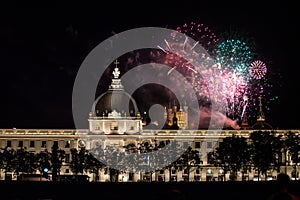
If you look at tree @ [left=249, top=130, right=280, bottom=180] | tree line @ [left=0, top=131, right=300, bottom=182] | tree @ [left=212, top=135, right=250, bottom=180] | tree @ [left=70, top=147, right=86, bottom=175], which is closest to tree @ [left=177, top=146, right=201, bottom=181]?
tree line @ [left=0, top=131, right=300, bottom=182]

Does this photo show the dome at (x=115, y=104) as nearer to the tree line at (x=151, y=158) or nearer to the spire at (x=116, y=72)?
the spire at (x=116, y=72)

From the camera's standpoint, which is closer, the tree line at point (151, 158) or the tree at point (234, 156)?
the tree at point (234, 156)

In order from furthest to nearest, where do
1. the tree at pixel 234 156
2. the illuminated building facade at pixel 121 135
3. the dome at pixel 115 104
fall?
the dome at pixel 115 104
the illuminated building facade at pixel 121 135
the tree at pixel 234 156

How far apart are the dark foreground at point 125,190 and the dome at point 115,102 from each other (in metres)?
111

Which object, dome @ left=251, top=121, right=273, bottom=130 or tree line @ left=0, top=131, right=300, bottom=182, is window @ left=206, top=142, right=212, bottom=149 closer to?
dome @ left=251, top=121, right=273, bottom=130

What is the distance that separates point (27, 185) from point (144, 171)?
74559 mm

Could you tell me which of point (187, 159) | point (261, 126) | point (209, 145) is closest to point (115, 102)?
point (209, 145)

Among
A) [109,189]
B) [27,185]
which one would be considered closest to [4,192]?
[27,185]

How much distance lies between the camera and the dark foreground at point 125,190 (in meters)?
50.7

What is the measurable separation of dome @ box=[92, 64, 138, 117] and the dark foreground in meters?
111


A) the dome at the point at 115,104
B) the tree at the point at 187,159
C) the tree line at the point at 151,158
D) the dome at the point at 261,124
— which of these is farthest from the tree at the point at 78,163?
the dome at the point at 261,124

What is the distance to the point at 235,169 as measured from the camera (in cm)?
11412

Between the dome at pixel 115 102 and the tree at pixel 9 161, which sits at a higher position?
the dome at pixel 115 102

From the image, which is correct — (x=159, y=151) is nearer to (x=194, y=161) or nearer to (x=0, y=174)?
(x=194, y=161)
